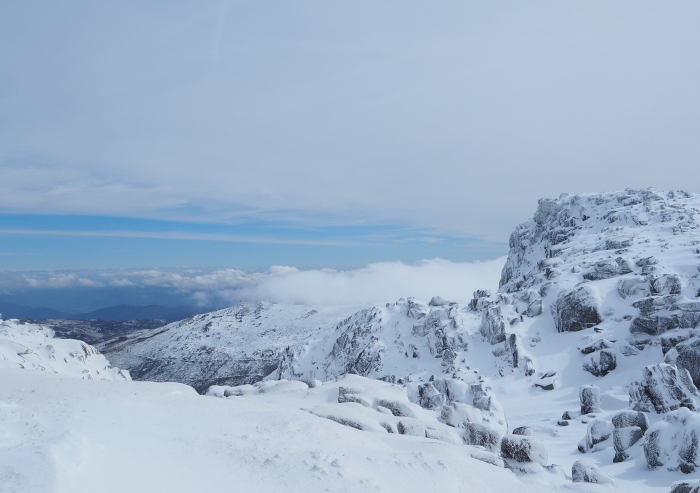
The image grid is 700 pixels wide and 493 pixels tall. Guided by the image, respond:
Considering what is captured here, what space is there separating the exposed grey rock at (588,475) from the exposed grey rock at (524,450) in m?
1.21

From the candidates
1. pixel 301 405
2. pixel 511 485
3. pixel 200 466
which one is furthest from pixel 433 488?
pixel 301 405

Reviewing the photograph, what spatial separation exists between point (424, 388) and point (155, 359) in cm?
19960

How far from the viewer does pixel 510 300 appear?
55.2 meters

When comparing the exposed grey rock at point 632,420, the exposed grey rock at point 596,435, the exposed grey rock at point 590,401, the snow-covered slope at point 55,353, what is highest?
the exposed grey rock at point 632,420

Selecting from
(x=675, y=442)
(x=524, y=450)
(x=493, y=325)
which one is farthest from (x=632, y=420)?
(x=493, y=325)

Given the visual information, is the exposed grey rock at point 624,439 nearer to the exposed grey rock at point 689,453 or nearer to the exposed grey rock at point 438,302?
the exposed grey rock at point 689,453

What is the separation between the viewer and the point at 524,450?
16.4 meters

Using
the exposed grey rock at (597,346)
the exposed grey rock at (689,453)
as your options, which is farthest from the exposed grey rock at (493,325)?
the exposed grey rock at (689,453)

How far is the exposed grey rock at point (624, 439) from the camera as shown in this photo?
60.5ft

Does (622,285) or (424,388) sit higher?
(622,285)

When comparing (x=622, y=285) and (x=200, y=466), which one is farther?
(x=622, y=285)

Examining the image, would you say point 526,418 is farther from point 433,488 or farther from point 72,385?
point 72,385

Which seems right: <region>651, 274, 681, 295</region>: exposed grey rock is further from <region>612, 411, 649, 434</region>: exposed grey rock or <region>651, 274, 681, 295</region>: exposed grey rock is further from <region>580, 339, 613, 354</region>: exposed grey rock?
<region>612, 411, 649, 434</region>: exposed grey rock

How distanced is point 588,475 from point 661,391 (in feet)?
43.3
